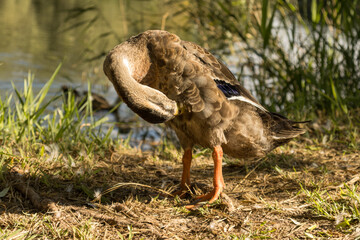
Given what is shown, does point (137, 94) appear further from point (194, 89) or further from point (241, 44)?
point (241, 44)

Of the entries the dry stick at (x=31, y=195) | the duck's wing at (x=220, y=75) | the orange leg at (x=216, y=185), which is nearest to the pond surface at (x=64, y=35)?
the duck's wing at (x=220, y=75)

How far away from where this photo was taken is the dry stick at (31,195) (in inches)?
118

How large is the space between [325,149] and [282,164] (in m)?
0.68

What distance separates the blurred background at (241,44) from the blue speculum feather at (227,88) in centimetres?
146

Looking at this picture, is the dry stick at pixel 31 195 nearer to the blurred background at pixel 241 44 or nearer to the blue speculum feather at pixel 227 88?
the blue speculum feather at pixel 227 88

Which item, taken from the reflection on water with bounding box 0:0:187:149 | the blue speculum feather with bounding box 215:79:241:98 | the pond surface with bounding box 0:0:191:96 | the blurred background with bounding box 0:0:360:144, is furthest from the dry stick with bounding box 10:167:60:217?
the pond surface with bounding box 0:0:191:96

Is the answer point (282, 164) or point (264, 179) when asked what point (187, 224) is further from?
point (282, 164)

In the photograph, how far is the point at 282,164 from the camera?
414 centimetres

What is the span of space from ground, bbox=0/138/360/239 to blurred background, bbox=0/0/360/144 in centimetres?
124

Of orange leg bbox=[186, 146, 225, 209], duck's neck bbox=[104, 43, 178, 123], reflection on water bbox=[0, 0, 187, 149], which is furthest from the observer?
reflection on water bbox=[0, 0, 187, 149]

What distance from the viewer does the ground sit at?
9.18 feet

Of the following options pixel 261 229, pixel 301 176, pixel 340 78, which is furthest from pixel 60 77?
pixel 261 229

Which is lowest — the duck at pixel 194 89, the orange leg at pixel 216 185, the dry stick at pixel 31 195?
the dry stick at pixel 31 195

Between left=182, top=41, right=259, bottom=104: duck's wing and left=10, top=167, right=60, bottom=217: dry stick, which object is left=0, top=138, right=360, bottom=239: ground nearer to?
left=10, top=167, right=60, bottom=217: dry stick
